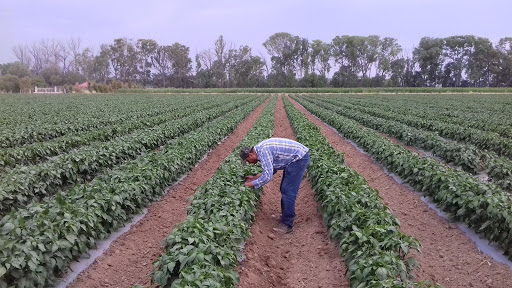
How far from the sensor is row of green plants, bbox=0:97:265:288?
14.7 feet

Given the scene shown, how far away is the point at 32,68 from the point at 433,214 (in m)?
152

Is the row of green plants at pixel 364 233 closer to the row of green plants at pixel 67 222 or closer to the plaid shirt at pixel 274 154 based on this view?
the plaid shirt at pixel 274 154

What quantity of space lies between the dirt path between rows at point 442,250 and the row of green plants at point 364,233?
1.56 feet

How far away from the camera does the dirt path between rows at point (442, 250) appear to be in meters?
5.46

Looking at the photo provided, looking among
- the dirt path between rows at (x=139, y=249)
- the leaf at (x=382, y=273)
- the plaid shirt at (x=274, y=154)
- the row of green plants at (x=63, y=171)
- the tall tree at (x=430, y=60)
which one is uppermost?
the tall tree at (x=430, y=60)

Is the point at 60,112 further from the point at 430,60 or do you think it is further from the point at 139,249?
the point at 430,60

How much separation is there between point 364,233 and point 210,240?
203 centimetres

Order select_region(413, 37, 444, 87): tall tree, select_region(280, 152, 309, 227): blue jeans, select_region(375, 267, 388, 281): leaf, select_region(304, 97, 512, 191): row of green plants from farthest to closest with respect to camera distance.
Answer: select_region(413, 37, 444, 87): tall tree
select_region(304, 97, 512, 191): row of green plants
select_region(280, 152, 309, 227): blue jeans
select_region(375, 267, 388, 281): leaf

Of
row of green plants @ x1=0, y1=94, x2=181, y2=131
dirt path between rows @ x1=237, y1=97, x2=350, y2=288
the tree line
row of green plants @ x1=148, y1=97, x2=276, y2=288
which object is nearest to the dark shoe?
dirt path between rows @ x1=237, y1=97, x2=350, y2=288

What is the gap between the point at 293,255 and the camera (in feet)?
22.2

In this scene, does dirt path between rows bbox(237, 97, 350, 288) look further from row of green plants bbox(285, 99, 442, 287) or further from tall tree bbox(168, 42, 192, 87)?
tall tree bbox(168, 42, 192, 87)

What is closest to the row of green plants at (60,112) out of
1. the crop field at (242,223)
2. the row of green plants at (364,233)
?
the crop field at (242,223)

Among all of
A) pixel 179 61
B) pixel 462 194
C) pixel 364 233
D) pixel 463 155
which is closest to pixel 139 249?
pixel 364 233

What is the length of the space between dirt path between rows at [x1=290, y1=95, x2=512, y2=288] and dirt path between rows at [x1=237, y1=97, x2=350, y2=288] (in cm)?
133
